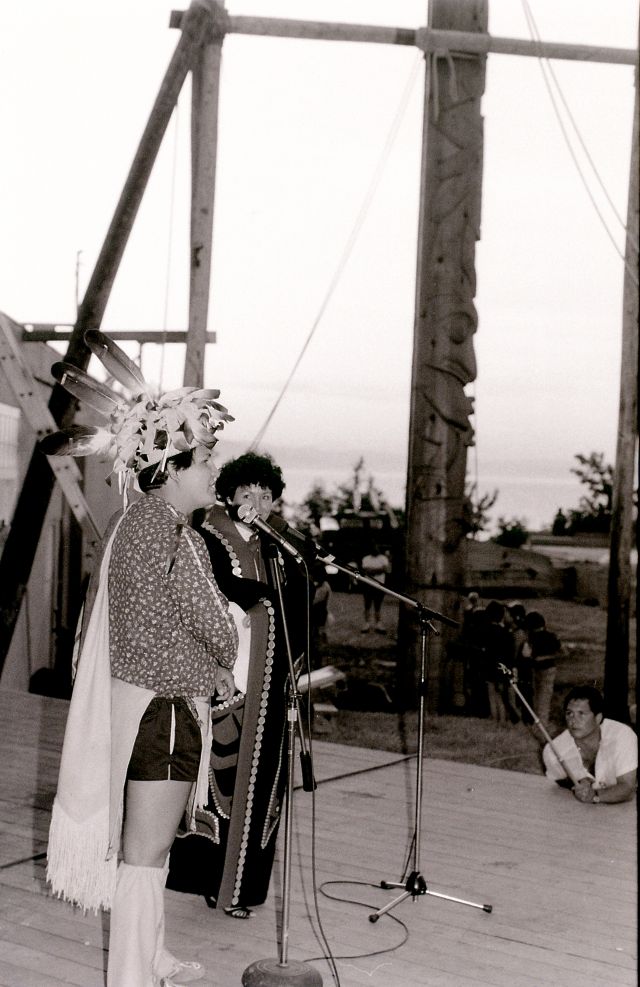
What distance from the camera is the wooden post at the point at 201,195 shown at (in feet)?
A: 16.8

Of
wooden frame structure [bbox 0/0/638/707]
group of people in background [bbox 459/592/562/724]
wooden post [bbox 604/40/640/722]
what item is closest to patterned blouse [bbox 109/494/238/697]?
wooden frame structure [bbox 0/0/638/707]

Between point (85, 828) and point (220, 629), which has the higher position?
point (220, 629)

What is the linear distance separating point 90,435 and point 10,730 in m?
4.01

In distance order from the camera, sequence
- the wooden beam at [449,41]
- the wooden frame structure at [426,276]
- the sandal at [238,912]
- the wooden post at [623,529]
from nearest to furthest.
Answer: the sandal at [238,912] < the wooden frame structure at [426,276] < the wooden beam at [449,41] < the wooden post at [623,529]

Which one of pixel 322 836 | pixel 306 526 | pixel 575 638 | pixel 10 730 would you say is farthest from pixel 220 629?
pixel 575 638

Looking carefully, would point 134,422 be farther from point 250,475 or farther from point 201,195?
point 201,195

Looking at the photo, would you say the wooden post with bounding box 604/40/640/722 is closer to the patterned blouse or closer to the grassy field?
the grassy field

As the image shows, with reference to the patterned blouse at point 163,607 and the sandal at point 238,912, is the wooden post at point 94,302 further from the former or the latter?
the patterned blouse at point 163,607

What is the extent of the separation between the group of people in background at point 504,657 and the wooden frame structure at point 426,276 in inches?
10.7

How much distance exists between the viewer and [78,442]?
2607 millimetres

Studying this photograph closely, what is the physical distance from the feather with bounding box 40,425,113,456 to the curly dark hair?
0.73 metres

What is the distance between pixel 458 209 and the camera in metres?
6.16

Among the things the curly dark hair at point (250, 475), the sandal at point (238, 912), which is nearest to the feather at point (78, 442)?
the curly dark hair at point (250, 475)

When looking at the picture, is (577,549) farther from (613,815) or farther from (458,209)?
(613,815)
